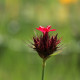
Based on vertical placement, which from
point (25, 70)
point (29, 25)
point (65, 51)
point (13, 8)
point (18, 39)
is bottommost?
point (25, 70)

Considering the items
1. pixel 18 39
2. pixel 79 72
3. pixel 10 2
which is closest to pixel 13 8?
pixel 10 2

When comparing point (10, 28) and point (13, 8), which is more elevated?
point (13, 8)

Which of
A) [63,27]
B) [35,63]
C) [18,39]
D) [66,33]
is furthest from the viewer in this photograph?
[63,27]

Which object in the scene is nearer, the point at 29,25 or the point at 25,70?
the point at 25,70

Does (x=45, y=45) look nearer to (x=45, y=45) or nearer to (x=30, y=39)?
(x=45, y=45)

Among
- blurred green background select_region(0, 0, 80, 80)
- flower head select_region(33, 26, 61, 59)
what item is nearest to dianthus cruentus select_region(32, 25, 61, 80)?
flower head select_region(33, 26, 61, 59)

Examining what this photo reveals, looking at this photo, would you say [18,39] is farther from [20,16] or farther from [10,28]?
[20,16]

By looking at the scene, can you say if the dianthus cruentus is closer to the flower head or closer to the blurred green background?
the flower head

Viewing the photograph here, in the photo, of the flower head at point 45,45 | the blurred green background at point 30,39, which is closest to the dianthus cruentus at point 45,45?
the flower head at point 45,45

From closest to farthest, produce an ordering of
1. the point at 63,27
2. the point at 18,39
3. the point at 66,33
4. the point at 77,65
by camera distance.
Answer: the point at 77,65 < the point at 18,39 < the point at 66,33 < the point at 63,27
